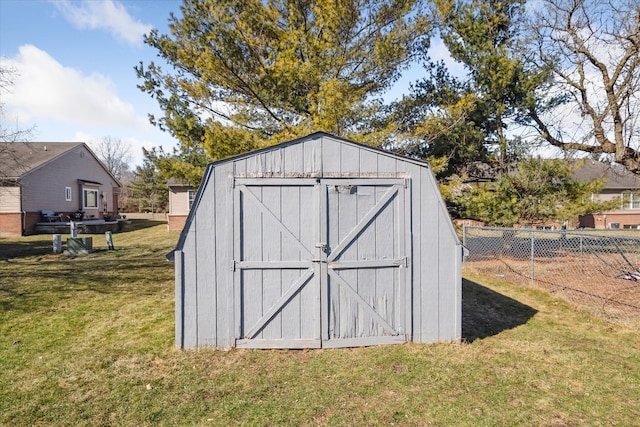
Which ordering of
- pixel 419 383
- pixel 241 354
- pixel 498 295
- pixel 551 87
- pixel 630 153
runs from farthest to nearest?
pixel 551 87, pixel 630 153, pixel 498 295, pixel 241 354, pixel 419 383

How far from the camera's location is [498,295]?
326 inches

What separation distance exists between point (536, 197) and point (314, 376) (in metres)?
10.4

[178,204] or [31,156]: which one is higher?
[31,156]

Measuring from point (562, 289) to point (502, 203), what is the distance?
3471 mm

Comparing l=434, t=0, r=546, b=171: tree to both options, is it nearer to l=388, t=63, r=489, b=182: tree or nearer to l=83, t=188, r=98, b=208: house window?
l=388, t=63, r=489, b=182: tree

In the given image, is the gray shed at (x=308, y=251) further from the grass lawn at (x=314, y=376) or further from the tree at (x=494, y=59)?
the tree at (x=494, y=59)

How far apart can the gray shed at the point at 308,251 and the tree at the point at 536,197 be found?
741cm

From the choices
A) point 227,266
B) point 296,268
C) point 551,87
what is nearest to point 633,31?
point 551,87

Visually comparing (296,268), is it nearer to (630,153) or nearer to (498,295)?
(498,295)

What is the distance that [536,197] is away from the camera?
1159cm

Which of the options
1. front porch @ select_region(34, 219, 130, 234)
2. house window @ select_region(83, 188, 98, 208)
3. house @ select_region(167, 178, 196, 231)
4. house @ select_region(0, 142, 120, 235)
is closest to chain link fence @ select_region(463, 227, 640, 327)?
house @ select_region(167, 178, 196, 231)

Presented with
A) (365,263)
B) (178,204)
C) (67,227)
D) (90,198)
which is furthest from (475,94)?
(90,198)

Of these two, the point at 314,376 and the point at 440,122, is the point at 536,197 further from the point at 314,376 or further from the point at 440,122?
the point at 314,376

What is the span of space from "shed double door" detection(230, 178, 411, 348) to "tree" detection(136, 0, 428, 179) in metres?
4.80
